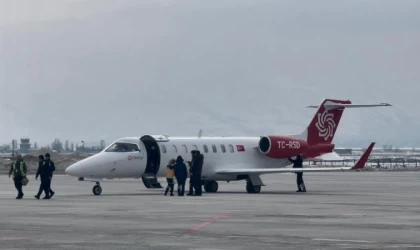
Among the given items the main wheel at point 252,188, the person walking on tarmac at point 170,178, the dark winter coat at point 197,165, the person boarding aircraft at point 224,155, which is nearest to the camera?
the person walking on tarmac at point 170,178

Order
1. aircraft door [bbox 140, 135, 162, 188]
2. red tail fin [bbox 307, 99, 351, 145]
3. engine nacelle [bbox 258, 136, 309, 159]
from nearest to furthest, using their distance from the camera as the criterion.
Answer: aircraft door [bbox 140, 135, 162, 188], engine nacelle [bbox 258, 136, 309, 159], red tail fin [bbox 307, 99, 351, 145]

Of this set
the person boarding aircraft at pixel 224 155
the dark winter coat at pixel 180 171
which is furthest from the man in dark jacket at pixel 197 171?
the person boarding aircraft at pixel 224 155

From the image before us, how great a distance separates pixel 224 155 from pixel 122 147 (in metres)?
5.60

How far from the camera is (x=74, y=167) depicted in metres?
43.9

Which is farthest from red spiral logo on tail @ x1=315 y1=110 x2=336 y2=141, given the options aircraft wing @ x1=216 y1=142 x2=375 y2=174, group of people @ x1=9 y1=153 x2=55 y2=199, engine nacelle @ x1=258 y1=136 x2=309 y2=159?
group of people @ x1=9 y1=153 x2=55 y2=199

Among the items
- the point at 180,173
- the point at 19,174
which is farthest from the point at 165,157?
the point at 19,174

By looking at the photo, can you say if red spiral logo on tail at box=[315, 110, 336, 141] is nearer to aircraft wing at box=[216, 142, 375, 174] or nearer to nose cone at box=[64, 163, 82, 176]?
aircraft wing at box=[216, 142, 375, 174]

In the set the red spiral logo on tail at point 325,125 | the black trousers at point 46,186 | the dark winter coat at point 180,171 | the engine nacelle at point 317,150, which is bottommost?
the black trousers at point 46,186

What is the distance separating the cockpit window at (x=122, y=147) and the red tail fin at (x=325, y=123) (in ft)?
32.1

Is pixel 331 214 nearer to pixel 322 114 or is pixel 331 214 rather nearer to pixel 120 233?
pixel 120 233

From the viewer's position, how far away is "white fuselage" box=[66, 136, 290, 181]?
44.4 meters

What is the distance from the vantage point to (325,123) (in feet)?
171

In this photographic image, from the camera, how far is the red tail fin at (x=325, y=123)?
170 ft

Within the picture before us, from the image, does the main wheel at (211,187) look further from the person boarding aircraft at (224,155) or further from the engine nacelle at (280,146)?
the engine nacelle at (280,146)
